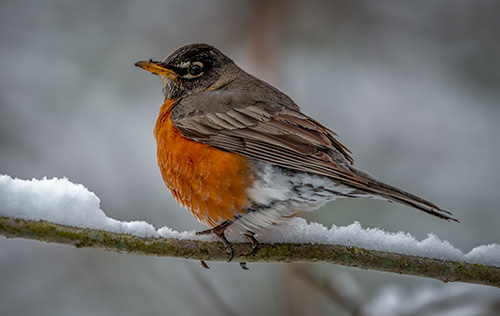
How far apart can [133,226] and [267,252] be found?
798mm

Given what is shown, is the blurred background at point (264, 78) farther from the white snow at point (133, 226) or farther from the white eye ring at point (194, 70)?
the white snow at point (133, 226)

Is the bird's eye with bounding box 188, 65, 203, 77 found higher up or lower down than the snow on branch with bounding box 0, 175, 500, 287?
higher up

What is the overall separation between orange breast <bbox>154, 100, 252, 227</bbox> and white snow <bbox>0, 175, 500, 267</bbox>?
0.68 ft

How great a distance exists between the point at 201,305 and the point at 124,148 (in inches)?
70.9

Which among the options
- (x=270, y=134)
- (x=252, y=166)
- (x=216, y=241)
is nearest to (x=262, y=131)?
(x=270, y=134)

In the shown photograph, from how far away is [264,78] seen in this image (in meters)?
5.80

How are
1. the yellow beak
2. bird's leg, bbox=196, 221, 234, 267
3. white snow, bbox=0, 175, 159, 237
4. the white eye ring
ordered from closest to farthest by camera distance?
1. white snow, bbox=0, 175, 159, 237
2. bird's leg, bbox=196, 221, 234, 267
3. the yellow beak
4. the white eye ring

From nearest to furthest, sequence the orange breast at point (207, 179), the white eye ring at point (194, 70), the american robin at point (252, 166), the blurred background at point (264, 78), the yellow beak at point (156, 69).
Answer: the american robin at point (252, 166)
the orange breast at point (207, 179)
the yellow beak at point (156, 69)
the white eye ring at point (194, 70)
the blurred background at point (264, 78)

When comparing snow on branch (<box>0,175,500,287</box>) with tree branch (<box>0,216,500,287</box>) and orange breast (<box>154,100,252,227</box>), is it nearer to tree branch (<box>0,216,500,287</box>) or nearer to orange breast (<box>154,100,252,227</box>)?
tree branch (<box>0,216,500,287</box>)

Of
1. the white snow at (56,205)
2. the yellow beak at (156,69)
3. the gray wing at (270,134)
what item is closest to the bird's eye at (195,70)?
the yellow beak at (156,69)

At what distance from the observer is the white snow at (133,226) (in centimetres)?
222

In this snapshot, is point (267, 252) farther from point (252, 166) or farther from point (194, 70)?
point (194, 70)

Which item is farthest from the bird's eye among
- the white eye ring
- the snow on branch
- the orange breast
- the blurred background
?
the snow on branch

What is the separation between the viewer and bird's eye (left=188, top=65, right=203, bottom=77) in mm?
4277
